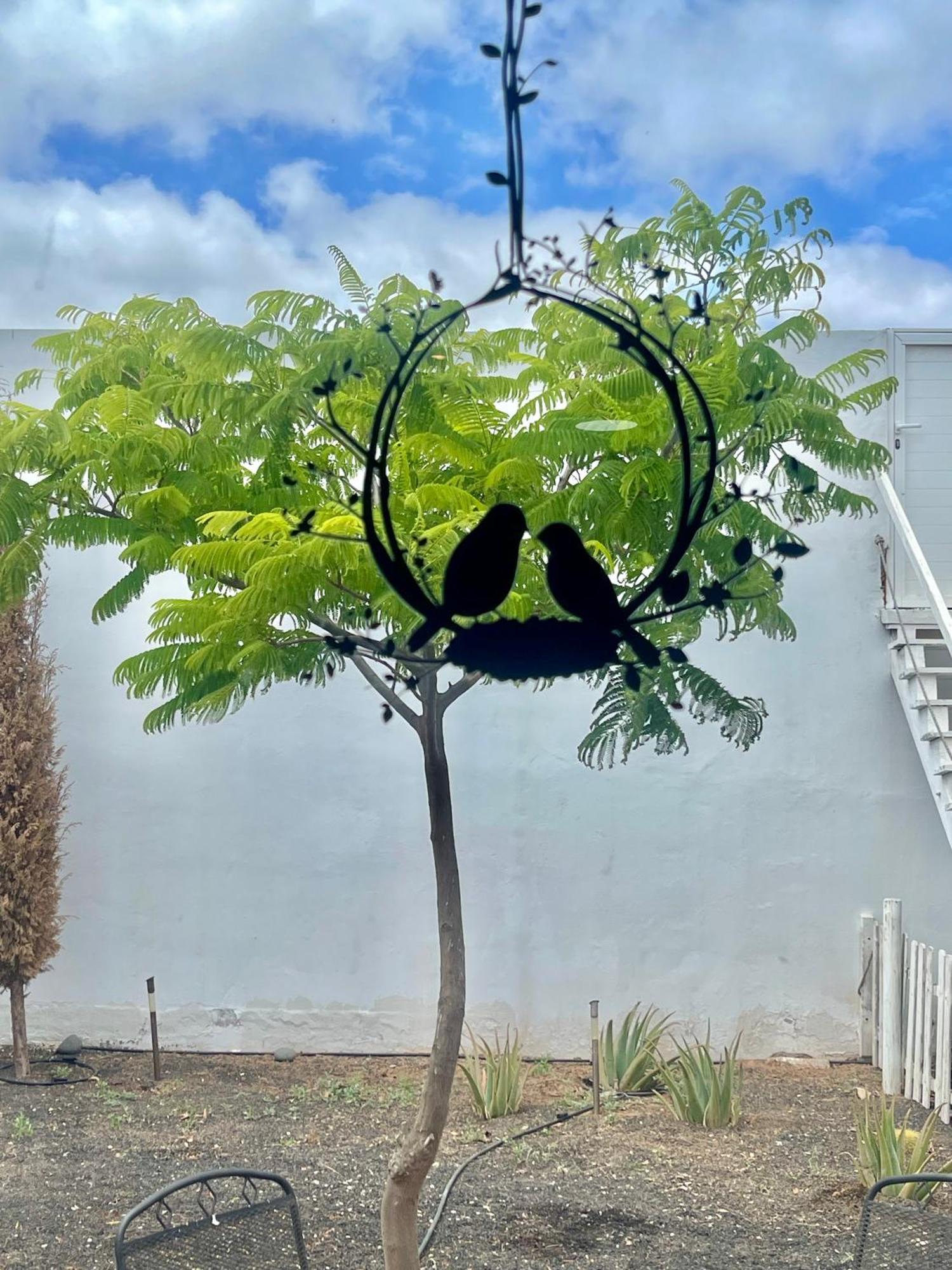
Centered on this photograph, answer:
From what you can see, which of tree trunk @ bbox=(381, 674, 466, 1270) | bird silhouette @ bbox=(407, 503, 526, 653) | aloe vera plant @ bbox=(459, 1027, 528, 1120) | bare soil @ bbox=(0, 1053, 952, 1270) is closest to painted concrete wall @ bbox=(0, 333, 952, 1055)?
bare soil @ bbox=(0, 1053, 952, 1270)

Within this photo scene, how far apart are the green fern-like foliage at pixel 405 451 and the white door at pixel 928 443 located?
2.37m

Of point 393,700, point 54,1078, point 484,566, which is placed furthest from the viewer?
point 54,1078

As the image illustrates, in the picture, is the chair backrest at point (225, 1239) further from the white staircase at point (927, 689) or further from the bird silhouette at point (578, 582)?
the white staircase at point (927, 689)

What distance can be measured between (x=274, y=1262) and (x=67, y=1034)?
370 cm

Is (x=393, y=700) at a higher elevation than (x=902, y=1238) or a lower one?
higher

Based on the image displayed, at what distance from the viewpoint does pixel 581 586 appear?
7.38ft

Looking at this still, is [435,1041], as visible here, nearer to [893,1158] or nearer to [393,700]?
[393,700]

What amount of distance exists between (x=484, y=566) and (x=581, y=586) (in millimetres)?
192

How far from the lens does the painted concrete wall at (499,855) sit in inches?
262

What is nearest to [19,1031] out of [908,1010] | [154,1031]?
[154,1031]

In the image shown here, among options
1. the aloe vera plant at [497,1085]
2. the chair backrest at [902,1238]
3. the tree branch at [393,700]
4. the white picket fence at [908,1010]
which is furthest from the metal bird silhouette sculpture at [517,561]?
the white picket fence at [908,1010]

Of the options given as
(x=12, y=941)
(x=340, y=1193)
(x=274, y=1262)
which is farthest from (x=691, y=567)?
(x=12, y=941)

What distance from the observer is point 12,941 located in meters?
6.08

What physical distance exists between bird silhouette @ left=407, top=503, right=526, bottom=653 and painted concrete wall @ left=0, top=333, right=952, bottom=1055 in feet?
14.8
